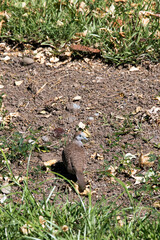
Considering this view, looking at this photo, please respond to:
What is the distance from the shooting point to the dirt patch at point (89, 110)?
3.35 m

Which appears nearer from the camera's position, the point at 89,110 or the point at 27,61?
the point at 89,110

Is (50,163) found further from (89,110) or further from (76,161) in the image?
(89,110)

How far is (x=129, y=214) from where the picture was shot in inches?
112

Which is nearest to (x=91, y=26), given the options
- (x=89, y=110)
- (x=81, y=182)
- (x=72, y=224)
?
(x=89, y=110)

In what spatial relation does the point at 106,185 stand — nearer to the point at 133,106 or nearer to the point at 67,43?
the point at 133,106

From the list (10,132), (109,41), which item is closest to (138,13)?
(109,41)

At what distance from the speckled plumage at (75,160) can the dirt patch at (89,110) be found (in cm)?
16

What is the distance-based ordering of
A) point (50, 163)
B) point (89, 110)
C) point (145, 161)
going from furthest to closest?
1. point (89, 110)
2. point (50, 163)
3. point (145, 161)

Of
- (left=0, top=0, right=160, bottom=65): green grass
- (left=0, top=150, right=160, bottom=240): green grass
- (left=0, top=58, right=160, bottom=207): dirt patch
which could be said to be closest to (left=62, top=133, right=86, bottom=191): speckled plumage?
(left=0, top=58, right=160, bottom=207): dirt patch

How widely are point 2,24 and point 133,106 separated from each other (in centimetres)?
246

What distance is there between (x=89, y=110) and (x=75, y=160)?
3.38ft

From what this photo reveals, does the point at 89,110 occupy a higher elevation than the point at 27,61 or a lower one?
lower

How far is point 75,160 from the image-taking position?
10.4 feet

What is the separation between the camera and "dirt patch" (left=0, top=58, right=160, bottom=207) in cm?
335
